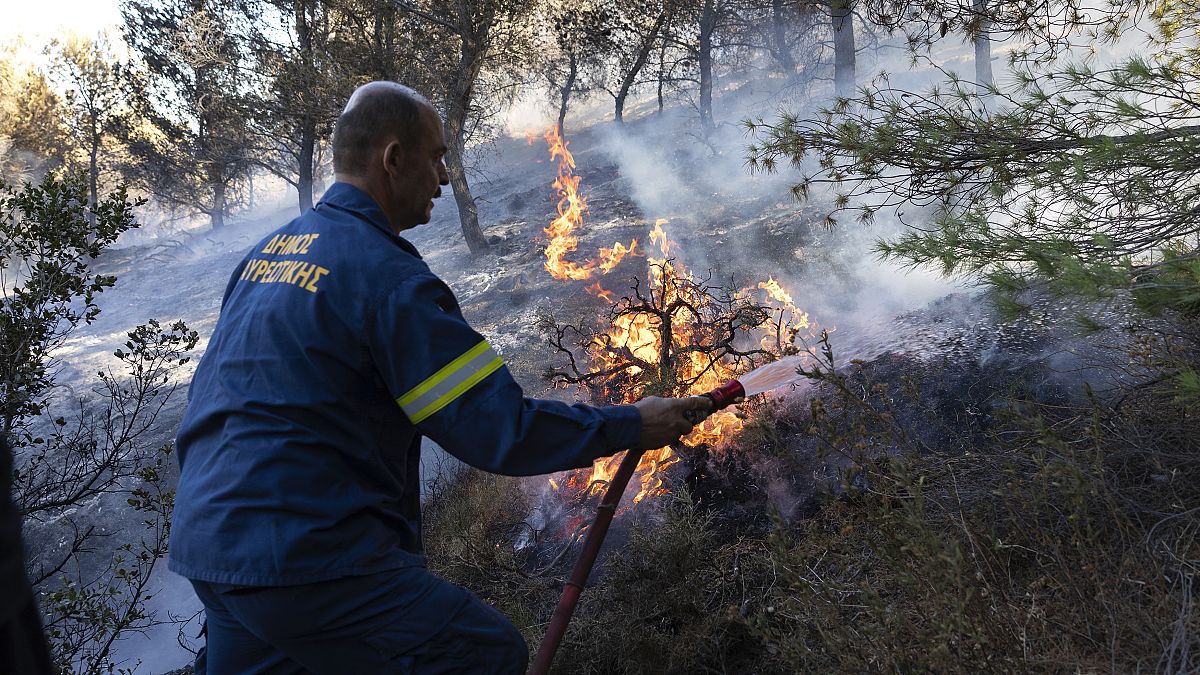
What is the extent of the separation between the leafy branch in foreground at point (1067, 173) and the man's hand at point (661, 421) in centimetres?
132

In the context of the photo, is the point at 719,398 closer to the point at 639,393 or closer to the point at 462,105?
the point at 639,393

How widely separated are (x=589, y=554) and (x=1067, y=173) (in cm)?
249

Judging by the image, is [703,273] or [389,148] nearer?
[389,148]

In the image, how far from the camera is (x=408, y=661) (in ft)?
6.41

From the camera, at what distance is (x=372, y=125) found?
2.32 meters

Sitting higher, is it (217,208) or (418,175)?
(418,175)

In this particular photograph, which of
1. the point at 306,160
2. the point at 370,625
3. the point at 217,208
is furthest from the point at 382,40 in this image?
the point at 217,208

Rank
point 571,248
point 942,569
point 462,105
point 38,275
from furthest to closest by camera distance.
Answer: point 462,105 < point 571,248 < point 38,275 < point 942,569

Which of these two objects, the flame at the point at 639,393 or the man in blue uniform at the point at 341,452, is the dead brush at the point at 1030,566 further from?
the flame at the point at 639,393

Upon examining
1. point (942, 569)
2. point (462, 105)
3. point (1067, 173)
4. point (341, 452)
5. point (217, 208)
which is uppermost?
point (462, 105)

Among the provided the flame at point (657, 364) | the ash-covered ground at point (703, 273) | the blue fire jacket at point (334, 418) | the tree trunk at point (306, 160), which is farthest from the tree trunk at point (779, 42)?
the blue fire jacket at point (334, 418)

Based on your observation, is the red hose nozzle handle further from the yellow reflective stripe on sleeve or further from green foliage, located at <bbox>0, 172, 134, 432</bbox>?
green foliage, located at <bbox>0, 172, 134, 432</bbox>

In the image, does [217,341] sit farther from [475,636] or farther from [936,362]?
[936,362]

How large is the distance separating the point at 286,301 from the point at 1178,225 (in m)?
3.09
